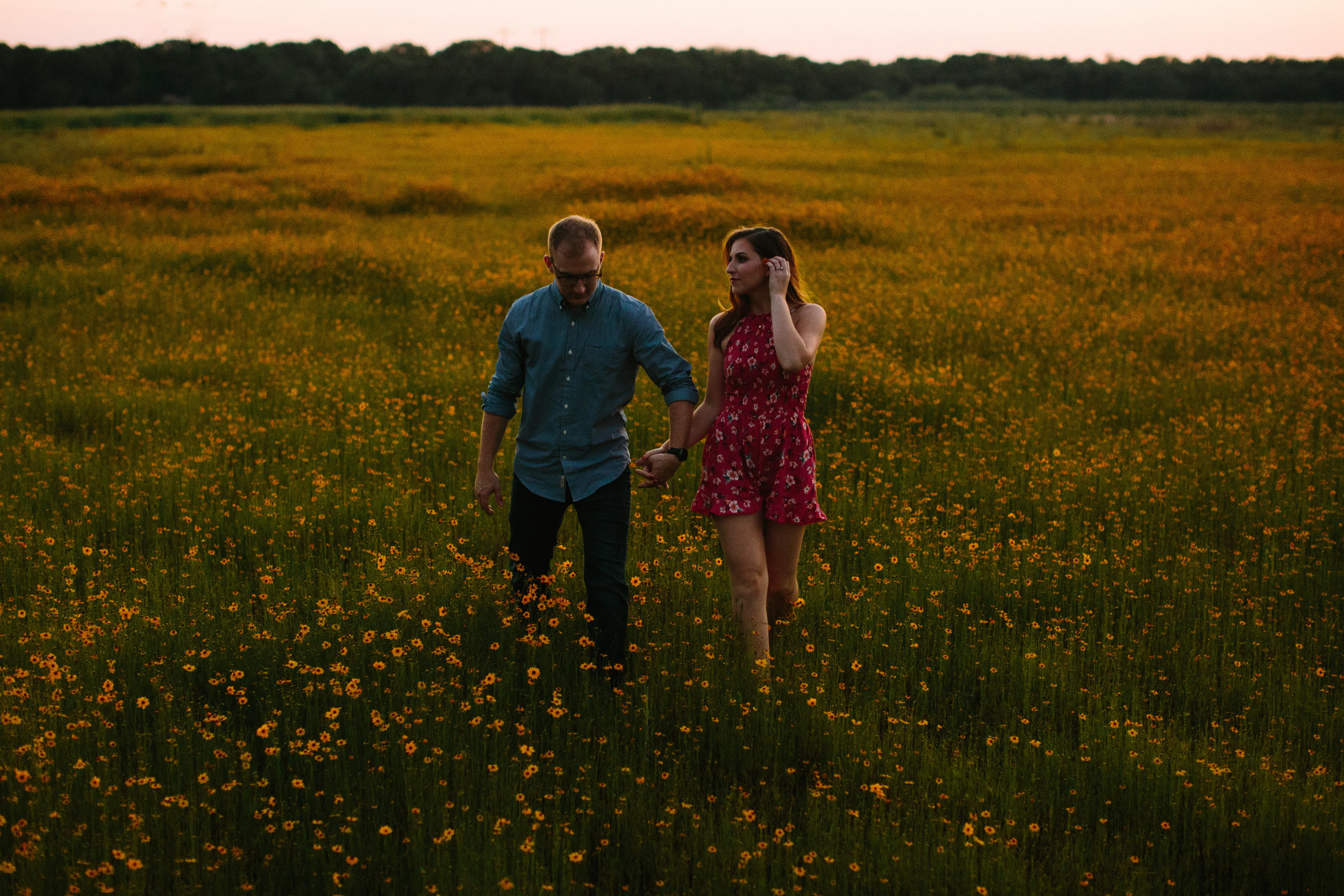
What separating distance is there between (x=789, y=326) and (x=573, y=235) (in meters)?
1.01

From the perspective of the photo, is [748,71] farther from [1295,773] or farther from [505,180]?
[1295,773]

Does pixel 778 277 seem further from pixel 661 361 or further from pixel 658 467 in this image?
pixel 658 467

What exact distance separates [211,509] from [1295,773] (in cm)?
591

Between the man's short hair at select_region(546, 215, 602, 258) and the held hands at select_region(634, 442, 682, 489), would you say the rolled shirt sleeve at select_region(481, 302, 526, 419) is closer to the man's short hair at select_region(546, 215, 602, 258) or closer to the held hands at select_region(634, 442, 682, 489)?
the man's short hair at select_region(546, 215, 602, 258)

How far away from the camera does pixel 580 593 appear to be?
5.42 m

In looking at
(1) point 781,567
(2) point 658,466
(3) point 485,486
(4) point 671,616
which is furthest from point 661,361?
(4) point 671,616

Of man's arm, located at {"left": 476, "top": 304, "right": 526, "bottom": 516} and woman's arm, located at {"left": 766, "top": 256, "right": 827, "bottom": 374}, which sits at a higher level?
woman's arm, located at {"left": 766, "top": 256, "right": 827, "bottom": 374}

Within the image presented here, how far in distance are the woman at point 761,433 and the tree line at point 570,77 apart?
8781 cm

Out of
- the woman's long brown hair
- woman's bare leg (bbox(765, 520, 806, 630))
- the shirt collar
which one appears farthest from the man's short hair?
woman's bare leg (bbox(765, 520, 806, 630))

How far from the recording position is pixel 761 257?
15.5 ft

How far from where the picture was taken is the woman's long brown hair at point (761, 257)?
4695 millimetres

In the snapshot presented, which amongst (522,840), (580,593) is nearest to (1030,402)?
(580,593)

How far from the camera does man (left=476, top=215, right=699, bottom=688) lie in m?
4.50

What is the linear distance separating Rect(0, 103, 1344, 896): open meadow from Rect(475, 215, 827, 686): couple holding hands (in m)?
0.36
